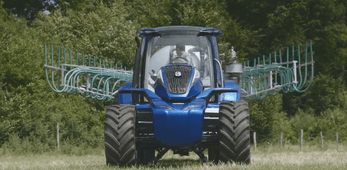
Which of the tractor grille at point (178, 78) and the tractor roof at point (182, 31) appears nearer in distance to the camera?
the tractor grille at point (178, 78)

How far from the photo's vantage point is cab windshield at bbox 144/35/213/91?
1177cm

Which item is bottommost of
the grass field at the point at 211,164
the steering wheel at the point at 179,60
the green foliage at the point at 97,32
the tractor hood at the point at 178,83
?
the grass field at the point at 211,164

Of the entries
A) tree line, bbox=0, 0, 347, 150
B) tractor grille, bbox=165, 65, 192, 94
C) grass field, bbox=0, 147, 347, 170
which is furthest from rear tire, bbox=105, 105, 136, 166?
tree line, bbox=0, 0, 347, 150

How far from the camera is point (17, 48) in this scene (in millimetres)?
38812

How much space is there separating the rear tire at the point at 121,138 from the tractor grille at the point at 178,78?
746 millimetres

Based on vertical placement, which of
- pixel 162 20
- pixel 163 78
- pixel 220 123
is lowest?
pixel 220 123

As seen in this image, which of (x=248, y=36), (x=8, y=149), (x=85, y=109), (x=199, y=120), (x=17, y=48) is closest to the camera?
(x=199, y=120)

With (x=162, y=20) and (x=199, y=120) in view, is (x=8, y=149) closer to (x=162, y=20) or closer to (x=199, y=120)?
(x=162, y=20)

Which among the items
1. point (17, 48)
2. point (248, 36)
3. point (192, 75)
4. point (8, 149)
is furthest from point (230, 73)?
point (248, 36)

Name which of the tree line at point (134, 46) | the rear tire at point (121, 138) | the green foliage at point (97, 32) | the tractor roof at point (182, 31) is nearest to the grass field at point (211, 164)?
the rear tire at point (121, 138)

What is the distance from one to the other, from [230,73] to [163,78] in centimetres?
539

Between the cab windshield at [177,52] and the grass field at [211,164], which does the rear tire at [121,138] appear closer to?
the grass field at [211,164]

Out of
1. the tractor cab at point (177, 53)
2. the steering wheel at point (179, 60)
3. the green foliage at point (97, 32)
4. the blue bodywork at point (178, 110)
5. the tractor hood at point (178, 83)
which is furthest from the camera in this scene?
the green foliage at point (97, 32)

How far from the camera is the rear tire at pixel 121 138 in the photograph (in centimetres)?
1062
